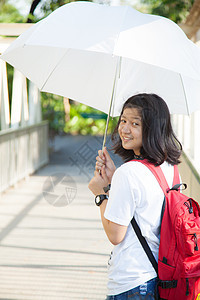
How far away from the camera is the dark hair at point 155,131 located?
1.94 m

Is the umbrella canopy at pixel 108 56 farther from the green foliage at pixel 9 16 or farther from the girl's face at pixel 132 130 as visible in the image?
the green foliage at pixel 9 16

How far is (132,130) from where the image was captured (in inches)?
78.8

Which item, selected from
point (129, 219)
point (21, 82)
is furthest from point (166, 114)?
point (21, 82)

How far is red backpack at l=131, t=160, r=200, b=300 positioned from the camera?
185 cm

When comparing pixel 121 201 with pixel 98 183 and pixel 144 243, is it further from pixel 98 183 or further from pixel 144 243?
pixel 98 183

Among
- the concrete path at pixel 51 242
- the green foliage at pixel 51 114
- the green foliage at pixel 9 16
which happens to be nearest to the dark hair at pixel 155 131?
the concrete path at pixel 51 242

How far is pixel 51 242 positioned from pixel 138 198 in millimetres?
3886

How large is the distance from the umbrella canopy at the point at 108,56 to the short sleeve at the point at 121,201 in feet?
1.99

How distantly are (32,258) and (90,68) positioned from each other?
2.62m

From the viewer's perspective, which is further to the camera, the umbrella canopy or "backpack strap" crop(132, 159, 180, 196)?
the umbrella canopy

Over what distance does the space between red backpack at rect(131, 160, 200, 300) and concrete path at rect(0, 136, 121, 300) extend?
91.4 inches

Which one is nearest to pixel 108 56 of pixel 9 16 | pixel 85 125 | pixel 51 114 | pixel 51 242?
pixel 51 242

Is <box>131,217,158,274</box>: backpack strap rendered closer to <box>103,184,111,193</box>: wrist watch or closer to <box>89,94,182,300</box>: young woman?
<box>89,94,182,300</box>: young woman

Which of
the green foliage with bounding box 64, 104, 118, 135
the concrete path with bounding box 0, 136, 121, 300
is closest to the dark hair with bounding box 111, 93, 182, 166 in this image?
the concrete path with bounding box 0, 136, 121, 300
